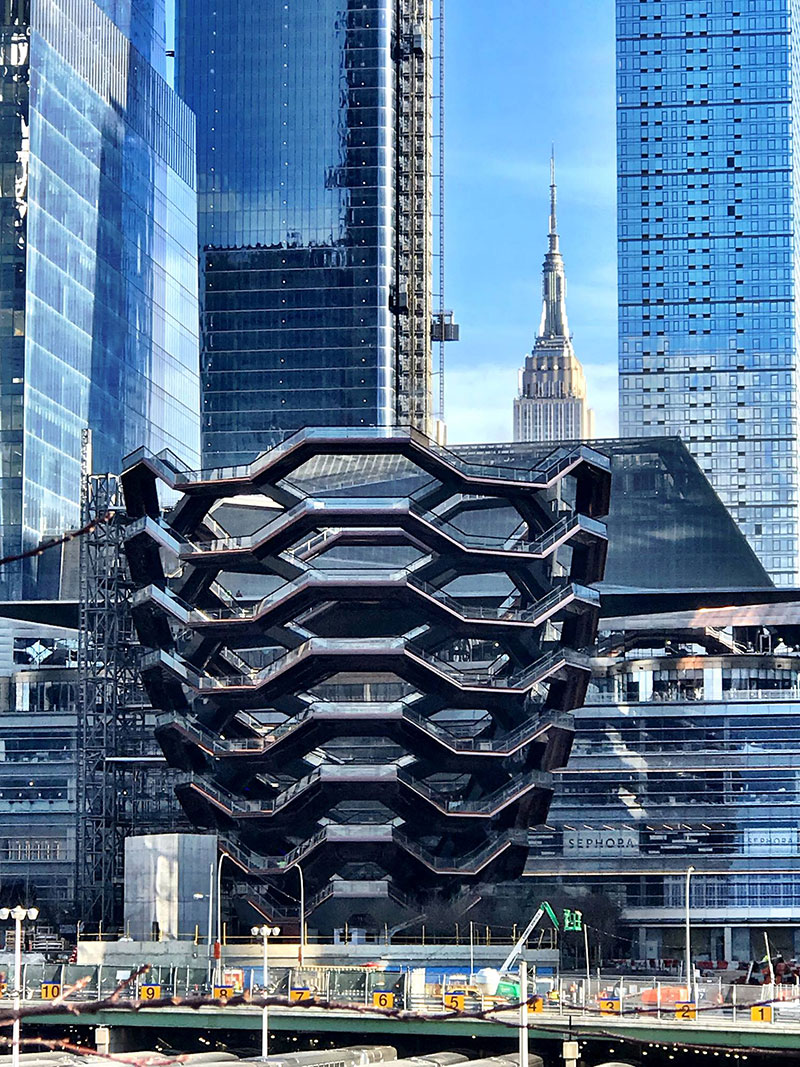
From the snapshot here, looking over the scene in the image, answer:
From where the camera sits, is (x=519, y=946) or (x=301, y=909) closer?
(x=519, y=946)

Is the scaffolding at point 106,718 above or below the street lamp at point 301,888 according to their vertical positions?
above

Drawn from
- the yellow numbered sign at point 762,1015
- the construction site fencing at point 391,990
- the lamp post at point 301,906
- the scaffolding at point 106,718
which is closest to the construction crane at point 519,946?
the construction site fencing at point 391,990

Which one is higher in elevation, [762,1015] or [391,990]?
[391,990]

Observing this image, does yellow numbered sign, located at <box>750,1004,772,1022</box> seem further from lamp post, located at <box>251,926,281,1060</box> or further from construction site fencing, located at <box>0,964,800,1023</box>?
lamp post, located at <box>251,926,281,1060</box>

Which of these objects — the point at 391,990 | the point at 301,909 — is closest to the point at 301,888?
the point at 301,909

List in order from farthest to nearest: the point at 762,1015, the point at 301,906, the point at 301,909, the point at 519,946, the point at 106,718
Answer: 1. the point at 106,718
2. the point at 301,909
3. the point at 301,906
4. the point at 519,946
5. the point at 762,1015

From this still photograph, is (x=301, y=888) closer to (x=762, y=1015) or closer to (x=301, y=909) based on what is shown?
(x=301, y=909)

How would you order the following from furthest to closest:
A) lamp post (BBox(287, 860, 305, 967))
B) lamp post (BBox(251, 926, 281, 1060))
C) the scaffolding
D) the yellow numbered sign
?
the scaffolding, lamp post (BBox(287, 860, 305, 967)), the yellow numbered sign, lamp post (BBox(251, 926, 281, 1060))

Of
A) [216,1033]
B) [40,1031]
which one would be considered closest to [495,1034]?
[216,1033]

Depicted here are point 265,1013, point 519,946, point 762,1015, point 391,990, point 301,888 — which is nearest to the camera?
point 265,1013

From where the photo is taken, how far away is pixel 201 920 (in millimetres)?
140375

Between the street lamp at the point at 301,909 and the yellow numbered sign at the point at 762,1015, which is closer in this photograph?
the yellow numbered sign at the point at 762,1015

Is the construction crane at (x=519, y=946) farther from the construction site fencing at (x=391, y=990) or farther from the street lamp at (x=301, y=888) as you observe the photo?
the street lamp at (x=301, y=888)

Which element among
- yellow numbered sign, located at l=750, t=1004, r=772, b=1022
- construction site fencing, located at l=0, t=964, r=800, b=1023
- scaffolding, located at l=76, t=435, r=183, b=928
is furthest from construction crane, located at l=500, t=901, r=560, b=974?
scaffolding, located at l=76, t=435, r=183, b=928
